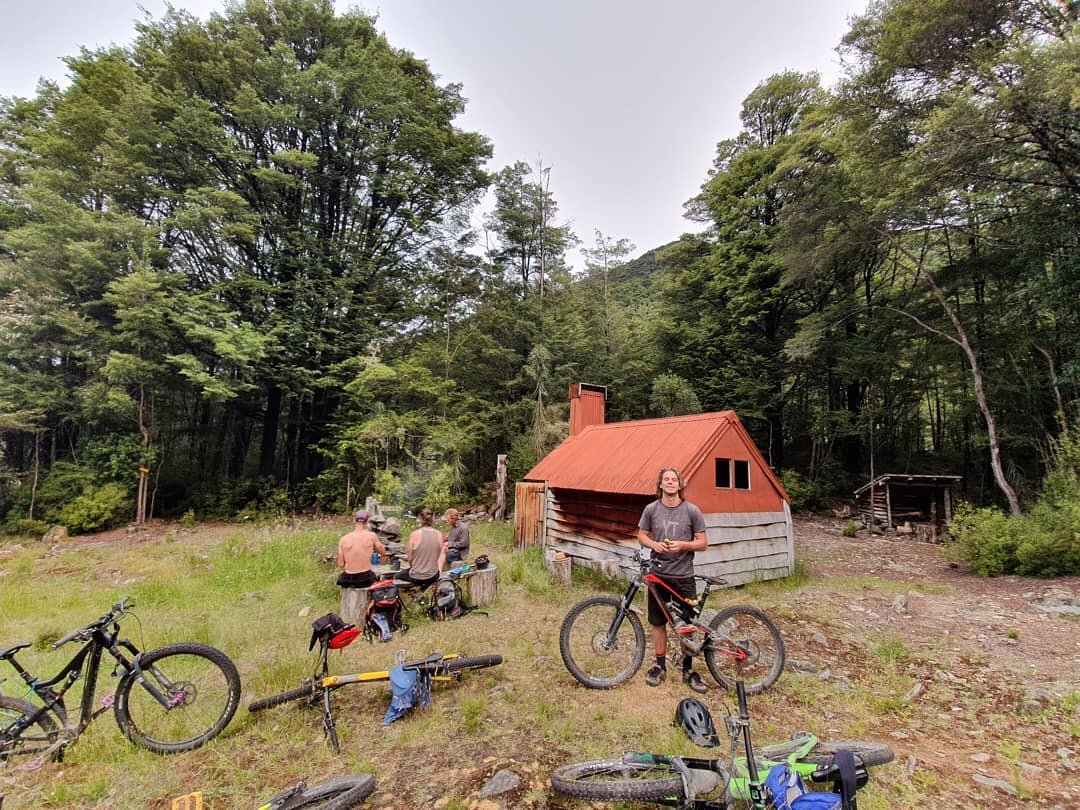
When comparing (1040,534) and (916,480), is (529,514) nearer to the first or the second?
(1040,534)

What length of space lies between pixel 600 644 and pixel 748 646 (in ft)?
4.94

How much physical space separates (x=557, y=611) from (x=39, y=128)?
28436mm

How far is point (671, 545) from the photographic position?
4309mm

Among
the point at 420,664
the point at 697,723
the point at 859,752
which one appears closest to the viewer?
the point at 859,752

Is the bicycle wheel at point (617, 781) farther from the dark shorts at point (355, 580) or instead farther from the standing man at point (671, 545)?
the dark shorts at point (355, 580)

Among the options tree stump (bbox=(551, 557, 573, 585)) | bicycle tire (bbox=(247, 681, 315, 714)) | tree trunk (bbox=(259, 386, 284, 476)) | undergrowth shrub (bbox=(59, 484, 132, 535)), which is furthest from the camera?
tree trunk (bbox=(259, 386, 284, 476))

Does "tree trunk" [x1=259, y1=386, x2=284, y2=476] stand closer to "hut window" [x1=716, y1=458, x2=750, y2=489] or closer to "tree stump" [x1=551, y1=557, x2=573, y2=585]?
"tree stump" [x1=551, y1=557, x2=573, y2=585]

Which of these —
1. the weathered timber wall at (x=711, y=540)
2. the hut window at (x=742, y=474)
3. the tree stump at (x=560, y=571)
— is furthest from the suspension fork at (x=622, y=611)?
the hut window at (x=742, y=474)

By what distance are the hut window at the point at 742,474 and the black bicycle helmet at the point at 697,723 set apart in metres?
6.44

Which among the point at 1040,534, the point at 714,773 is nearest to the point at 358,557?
the point at 714,773

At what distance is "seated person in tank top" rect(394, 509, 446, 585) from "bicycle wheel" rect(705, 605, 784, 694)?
Result: 14.2 feet

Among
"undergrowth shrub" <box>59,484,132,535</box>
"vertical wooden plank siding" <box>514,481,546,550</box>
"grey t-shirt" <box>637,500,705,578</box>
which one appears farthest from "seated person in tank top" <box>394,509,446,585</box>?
"undergrowth shrub" <box>59,484,132,535</box>

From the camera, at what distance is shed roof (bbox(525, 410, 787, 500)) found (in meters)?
8.59

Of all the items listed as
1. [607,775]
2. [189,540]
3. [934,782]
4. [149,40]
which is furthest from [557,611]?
[149,40]
